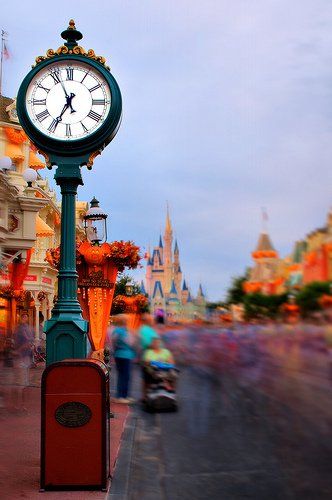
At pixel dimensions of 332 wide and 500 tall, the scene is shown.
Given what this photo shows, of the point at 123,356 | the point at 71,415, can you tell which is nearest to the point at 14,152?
the point at 123,356

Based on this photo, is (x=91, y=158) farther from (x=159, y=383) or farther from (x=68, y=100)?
(x=159, y=383)

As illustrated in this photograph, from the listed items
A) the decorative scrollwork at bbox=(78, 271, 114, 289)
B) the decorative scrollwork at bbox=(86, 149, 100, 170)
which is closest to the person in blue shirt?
the decorative scrollwork at bbox=(78, 271, 114, 289)

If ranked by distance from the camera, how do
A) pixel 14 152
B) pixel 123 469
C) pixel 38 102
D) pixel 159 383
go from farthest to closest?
pixel 14 152
pixel 159 383
pixel 38 102
pixel 123 469

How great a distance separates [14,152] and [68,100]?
26239 mm

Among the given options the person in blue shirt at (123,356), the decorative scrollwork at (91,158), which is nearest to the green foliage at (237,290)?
the decorative scrollwork at (91,158)

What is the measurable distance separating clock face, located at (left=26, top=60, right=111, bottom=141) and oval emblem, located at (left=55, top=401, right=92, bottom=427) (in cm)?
404

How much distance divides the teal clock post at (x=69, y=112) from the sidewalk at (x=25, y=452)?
154 cm

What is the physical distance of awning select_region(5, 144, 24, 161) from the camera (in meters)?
34.2

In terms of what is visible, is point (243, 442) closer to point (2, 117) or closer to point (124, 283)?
point (2, 117)

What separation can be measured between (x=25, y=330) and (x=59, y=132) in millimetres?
6436

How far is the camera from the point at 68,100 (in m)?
9.13

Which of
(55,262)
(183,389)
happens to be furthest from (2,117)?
(183,389)

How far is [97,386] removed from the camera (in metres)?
6.12

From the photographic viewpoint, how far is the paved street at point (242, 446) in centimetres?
400
